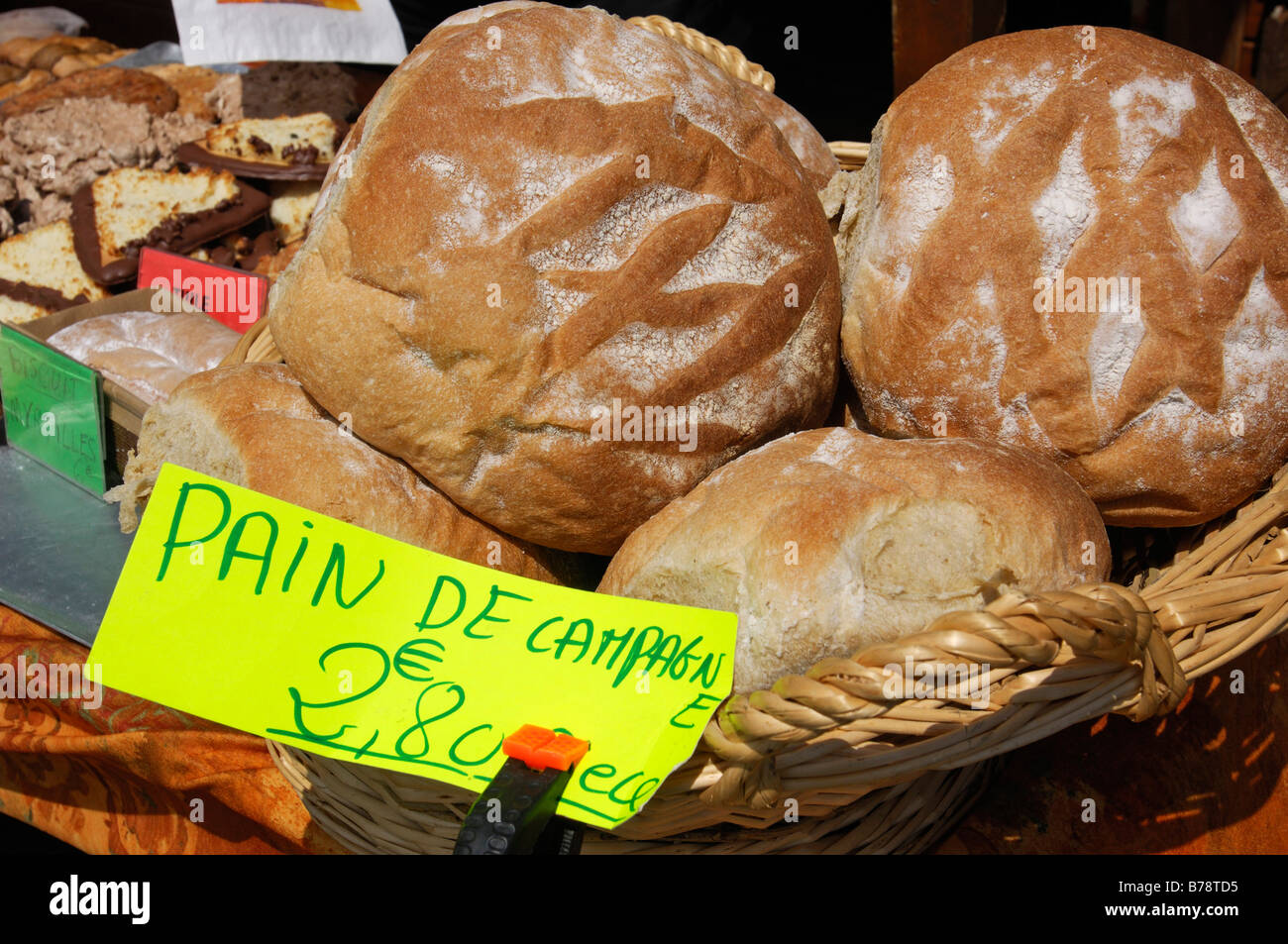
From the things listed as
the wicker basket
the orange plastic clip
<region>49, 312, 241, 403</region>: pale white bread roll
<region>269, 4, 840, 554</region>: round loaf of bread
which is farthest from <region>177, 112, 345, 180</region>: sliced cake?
the orange plastic clip

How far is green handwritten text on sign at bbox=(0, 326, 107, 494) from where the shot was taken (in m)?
2.12

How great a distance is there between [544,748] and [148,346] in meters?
1.87

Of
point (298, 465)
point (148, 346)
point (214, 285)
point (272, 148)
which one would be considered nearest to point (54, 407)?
point (148, 346)

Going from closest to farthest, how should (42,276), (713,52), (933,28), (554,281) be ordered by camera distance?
1. (554,281)
2. (713,52)
3. (933,28)
4. (42,276)

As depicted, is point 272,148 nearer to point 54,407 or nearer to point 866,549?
point 54,407

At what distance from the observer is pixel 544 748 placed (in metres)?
1.14

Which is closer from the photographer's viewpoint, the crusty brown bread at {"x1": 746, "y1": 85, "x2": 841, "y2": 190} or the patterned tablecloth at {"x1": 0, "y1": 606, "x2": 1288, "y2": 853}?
the patterned tablecloth at {"x1": 0, "y1": 606, "x2": 1288, "y2": 853}

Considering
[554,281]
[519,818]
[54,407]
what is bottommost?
[54,407]

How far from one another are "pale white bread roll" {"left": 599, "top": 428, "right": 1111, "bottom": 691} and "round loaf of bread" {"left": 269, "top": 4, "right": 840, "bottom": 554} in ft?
0.71

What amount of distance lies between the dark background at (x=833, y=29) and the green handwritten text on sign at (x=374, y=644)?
2485 millimetres

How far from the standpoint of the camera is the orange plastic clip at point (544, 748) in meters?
1.12

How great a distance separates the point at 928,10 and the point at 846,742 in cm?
215

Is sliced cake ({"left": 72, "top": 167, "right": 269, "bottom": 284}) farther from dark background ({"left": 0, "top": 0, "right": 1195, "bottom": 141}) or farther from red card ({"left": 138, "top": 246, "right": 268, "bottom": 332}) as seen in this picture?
dark background ({"left": 0, "top": 0, "right": 1195, "bottom": 141})

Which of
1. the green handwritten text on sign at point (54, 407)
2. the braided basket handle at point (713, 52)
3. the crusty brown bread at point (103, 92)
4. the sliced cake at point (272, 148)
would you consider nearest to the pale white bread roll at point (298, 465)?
the green handwritten text on sign at point (54, 407)
